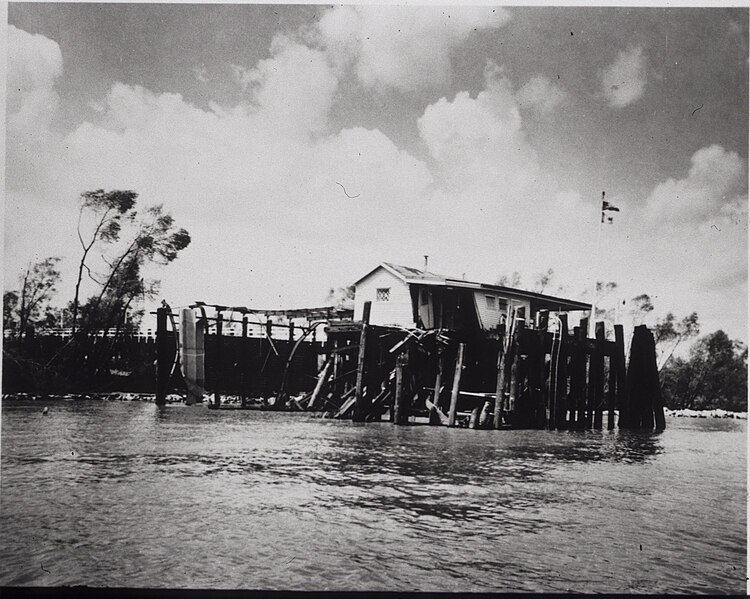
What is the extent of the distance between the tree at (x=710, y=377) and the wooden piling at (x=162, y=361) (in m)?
9.01

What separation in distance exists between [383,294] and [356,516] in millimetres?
10546

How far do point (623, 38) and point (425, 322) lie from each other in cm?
989

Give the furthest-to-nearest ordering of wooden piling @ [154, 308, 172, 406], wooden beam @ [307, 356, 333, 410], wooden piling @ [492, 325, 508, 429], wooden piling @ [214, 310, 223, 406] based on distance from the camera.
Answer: wooden beam @ [307, 356, 333, 410] < wooden piling @ [214, 310, 223, 406] < wooden piling @ [492, 325, 508, 429] < wooden piling @ [154, 308, 172, 406]

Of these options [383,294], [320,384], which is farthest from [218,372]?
[383,294]

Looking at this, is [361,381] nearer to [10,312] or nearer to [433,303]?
[433,303]

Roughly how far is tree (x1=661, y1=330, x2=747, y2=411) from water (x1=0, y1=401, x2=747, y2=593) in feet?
5.07

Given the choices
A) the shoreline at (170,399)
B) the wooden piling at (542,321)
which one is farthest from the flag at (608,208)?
the wooden piling at (542,321)

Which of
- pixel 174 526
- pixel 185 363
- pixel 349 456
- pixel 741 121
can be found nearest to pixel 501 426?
pixel 349 456

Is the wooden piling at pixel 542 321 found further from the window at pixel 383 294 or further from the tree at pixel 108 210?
the tree at pixel 108 210

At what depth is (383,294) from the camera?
17.0 meters

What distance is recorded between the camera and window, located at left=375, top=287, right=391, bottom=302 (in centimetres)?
1681

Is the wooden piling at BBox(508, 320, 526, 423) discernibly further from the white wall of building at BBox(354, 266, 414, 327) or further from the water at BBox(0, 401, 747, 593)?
the water at BBox(0, 401, 747, 593)

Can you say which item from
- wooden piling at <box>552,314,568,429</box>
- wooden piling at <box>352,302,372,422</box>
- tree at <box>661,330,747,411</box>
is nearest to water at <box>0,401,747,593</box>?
tree at <box>661,330,747,411</box>

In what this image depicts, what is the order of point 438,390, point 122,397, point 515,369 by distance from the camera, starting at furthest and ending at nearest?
point 438,390
point 122,397
point 515,369
